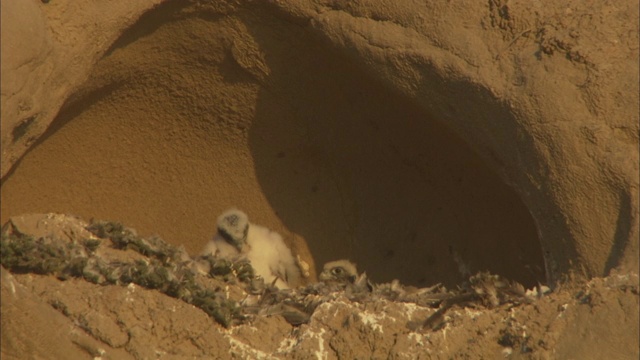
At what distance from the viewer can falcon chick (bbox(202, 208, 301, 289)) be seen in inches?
229

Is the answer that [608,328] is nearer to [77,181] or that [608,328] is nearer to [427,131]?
[427,131]

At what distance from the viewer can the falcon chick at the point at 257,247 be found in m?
5.82

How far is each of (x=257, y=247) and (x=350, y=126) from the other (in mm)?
957

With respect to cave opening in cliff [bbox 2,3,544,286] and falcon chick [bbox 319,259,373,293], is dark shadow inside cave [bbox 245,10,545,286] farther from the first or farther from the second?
falcon chick [bbox 319,259,373,293]

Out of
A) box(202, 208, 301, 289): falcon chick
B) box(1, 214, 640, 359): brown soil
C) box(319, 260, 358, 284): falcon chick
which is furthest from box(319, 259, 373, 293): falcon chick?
box(202, 208, 301, 289): falcon chick

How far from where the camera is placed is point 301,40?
5.58 meters

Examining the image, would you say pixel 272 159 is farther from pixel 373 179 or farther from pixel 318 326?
pixel 318 326

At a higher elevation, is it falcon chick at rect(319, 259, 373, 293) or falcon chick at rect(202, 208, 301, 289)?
falcon chick at rect(319, 259, 373, 293)

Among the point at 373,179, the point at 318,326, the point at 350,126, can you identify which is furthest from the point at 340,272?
the point at 318,326

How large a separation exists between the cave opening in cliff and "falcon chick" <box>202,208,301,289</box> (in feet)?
0.38

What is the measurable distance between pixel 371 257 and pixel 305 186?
2.03 ft

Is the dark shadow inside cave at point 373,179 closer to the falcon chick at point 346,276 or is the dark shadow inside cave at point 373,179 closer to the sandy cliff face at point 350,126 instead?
the sandy cliff face at point 350,126

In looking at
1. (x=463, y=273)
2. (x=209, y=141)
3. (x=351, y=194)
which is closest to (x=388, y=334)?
(x=463, y=273)

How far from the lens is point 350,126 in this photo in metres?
5.86
